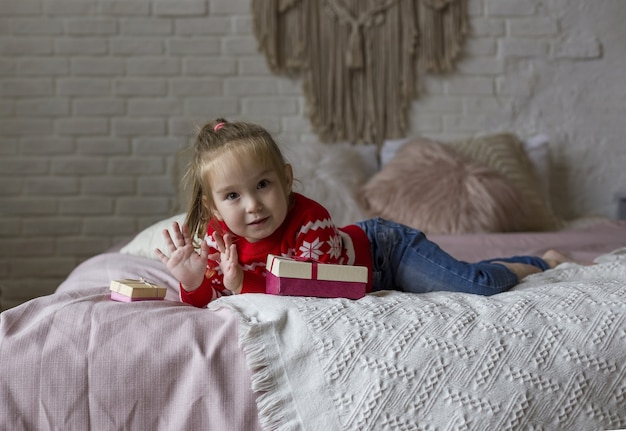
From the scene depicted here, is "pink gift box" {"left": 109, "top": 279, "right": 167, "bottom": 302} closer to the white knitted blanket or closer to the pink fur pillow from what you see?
the white knitted blanket

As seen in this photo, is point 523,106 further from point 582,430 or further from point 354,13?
point 582,430

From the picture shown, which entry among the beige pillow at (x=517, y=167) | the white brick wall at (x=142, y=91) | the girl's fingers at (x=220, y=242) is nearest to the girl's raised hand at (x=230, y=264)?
the girl's fingers at (x=220, y=242)

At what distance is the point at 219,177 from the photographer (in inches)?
60.4

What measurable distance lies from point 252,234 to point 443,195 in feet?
4.69

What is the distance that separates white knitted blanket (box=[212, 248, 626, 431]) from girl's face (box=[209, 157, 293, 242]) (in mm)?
252

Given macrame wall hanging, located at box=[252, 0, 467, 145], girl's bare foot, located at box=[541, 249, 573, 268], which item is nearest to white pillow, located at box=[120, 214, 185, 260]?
girl's bare foot, located at box=[541, 249, 573, 268]

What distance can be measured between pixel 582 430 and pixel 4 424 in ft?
3.12

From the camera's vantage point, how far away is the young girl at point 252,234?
153cm

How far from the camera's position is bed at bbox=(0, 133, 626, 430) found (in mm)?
1224

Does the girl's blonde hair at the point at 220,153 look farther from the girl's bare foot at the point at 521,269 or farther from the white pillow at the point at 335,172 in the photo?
the white pillow at the point at 335,172

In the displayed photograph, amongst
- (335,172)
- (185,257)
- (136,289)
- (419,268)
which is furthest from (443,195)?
(136,289)

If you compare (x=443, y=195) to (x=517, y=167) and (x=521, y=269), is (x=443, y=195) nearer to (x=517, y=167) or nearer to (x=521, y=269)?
(x=517, y=167)

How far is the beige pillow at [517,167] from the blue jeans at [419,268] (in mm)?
1233

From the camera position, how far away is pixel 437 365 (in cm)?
124
